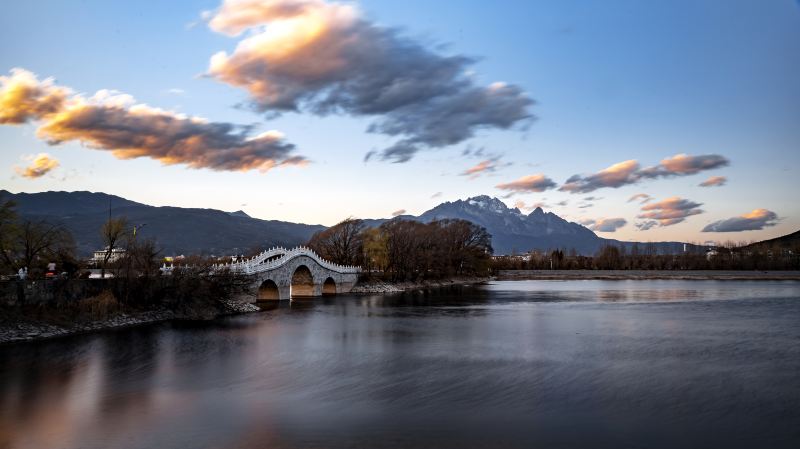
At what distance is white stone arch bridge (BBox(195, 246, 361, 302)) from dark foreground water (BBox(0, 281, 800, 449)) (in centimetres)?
1172

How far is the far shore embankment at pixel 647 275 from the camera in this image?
3999 inches

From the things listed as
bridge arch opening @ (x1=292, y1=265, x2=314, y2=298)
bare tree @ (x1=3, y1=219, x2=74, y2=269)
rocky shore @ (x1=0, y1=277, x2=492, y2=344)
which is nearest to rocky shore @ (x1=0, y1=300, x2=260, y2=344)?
rocky shore @ (x1=0, y1=277, x2=492, y2=344)

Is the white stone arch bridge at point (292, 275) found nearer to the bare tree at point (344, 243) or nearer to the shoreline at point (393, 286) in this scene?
the shoreline at point (393, 286)

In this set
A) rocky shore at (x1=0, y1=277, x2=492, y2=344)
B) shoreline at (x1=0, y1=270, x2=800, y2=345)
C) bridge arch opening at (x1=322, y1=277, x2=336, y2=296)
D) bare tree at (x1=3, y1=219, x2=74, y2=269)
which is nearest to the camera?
rocky shore at (x1=0, y1=277, x2=492, y2=344)

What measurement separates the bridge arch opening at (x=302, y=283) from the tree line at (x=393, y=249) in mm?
12958

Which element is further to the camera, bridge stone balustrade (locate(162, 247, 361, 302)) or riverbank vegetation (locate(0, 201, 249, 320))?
bridge stone balustrade (locate(162, 247, 361, 302))

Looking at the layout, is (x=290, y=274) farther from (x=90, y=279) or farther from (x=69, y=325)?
(x=69, y=325)

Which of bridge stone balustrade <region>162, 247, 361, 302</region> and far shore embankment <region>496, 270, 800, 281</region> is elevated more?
bridge stone balustrade <region>162, 247, 361, 302</region>

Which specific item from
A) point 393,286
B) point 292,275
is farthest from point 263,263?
point 393,286

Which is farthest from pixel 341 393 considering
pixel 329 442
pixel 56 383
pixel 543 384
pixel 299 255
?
pixel 299 255

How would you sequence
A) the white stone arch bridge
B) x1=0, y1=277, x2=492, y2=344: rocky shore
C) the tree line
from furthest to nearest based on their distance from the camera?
the tree line → the white stone arch bridge → x1=0, y1=277, x2=492, y2=344: rocky shore

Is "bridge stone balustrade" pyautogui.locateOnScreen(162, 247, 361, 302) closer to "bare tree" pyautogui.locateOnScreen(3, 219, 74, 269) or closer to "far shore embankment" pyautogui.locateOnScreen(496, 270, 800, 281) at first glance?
"bare tree" pyautogui.locateOnScreen(3, 219, 74, 269)

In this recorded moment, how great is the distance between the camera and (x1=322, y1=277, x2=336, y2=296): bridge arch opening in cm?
6303

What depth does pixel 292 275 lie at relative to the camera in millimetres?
55625
